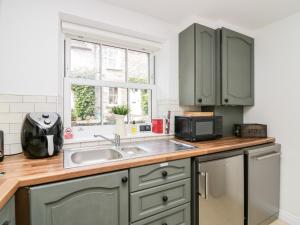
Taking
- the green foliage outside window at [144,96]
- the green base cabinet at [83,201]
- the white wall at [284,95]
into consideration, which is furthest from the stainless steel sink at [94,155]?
the white wall at [284,95]

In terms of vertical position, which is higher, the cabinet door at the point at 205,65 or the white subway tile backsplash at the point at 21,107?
the cabinet door at the point at 205,65

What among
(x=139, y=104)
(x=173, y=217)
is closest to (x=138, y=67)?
(x=139, y=104)

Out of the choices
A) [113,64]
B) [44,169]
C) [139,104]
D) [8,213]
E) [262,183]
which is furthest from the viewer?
[139,104]

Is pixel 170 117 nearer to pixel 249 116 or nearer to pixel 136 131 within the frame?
pixel 136 131

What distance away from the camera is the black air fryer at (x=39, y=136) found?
1.16 m

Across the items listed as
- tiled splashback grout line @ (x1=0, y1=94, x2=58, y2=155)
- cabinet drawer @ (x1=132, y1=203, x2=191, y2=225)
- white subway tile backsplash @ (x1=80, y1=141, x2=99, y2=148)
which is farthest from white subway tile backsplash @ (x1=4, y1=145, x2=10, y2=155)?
cabinet drawer @ (x1=132, y1=203, x2=191, y2=225)

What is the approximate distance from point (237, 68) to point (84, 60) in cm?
178

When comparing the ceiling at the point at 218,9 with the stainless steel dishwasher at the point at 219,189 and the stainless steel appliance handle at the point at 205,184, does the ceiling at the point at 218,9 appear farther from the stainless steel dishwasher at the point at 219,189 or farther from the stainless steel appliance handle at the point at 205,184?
the stainless steel appliance handle at the point at 205,184

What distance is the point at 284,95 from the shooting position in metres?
1.88

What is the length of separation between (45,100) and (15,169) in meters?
0.60

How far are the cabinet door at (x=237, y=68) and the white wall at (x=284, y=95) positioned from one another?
0.13m

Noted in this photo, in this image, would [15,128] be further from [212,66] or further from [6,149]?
[212,66]

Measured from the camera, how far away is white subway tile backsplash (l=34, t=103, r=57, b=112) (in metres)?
1.36

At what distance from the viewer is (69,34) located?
1.67 meters
